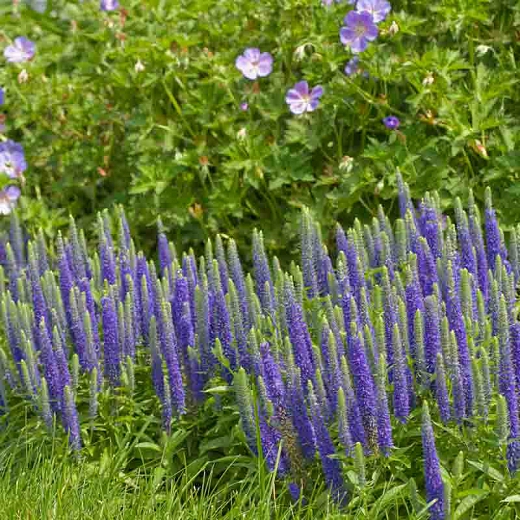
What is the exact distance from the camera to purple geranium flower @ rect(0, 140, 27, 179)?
579cm

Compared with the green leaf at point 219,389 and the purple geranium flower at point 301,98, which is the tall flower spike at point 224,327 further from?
the purple geranium flower at point 301,98

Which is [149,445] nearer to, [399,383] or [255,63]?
[399,383]

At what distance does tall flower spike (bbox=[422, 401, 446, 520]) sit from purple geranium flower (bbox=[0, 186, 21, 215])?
3.48 meters

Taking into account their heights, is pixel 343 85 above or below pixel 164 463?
above

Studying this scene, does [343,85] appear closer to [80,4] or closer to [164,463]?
[80,4]

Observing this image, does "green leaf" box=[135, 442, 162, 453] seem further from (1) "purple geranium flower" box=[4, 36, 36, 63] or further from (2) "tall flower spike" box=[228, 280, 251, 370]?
(1) "purple geranium flower" box=[4, 36, 36, 63]

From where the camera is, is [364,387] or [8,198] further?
[8,198]

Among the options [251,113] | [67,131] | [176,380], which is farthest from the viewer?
[67,131]

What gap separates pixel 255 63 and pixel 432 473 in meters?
2.97

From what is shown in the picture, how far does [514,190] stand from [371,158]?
2.28 feet

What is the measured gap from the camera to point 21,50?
236 inches

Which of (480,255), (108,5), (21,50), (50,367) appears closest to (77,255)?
(50,367)

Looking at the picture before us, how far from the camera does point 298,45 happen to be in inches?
207

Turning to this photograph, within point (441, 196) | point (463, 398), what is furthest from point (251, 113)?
point (463, 398)
